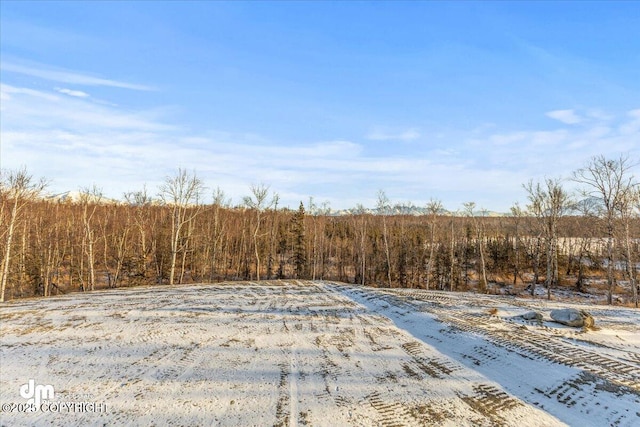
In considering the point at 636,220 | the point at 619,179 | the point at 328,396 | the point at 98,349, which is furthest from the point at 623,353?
the point at 636,220

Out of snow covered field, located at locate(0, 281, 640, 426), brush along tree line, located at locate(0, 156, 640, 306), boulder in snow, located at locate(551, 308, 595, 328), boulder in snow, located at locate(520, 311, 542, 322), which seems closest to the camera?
snow covered field, located at locate(0, 281, 640, 426)

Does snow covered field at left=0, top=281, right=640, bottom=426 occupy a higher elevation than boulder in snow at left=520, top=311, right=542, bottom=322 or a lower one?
lower

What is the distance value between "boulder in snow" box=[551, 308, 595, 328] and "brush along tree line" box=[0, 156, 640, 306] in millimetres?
16457

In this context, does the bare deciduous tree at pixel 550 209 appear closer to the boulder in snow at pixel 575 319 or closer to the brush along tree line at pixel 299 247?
the brush along tree line at pixel 299 247

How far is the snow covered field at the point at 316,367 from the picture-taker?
20.3ft

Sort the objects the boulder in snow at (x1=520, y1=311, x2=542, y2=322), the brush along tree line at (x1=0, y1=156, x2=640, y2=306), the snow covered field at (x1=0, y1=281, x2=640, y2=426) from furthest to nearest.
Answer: the brush along tree line at (x1=0, y1=156, x2=640, y2=306) < the boulder in snow at (x1=520, y1=311, x2=542, y2=322) < the snow covered field at (x1=0, y1=281, x2=640, y2=426)

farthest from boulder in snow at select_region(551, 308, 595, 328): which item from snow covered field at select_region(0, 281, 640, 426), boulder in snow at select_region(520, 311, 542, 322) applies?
boulder in snow at select_region(520, 311, 542, 322)

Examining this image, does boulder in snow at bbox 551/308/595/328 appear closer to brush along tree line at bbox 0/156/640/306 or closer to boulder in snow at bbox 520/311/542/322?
boulder in snow at bbox 520/311/542/322

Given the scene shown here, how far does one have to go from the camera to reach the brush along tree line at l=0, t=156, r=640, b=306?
29.1 meters

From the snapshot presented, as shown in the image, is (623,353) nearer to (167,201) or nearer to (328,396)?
(328,396)

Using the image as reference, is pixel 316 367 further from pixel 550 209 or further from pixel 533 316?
pixel 550 209

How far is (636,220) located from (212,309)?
3424 cm

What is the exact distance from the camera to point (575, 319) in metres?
12.0

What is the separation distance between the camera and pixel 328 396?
22.2 ft
